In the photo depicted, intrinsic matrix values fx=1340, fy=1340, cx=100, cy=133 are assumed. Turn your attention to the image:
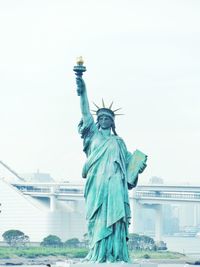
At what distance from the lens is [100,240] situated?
1113 inches

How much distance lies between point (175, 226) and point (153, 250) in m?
86.8

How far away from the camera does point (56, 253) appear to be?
7706cm

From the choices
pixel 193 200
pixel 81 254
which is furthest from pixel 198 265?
pixel 193 200

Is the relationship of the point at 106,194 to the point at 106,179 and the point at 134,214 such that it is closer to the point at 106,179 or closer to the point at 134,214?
the point at 106,179

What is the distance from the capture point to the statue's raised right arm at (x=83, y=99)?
93.9ft

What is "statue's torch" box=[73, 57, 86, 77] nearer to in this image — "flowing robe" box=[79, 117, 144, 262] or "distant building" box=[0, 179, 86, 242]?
"flowing robe" box=[79, 117, 144, 262]

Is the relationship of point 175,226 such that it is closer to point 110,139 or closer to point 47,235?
point 47,235

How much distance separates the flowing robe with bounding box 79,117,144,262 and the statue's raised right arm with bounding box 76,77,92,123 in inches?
5.2

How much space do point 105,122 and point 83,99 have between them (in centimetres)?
72

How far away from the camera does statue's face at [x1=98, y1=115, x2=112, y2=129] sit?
28922mm

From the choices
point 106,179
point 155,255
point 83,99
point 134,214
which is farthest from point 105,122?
point 134,214

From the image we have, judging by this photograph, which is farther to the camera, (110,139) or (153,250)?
(153,250)

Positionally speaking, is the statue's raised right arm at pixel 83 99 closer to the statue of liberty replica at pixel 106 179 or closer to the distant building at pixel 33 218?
the statue of liberty replica at pixel 106 179

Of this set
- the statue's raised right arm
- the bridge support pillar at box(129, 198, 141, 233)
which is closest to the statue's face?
the statue's raised right arm
